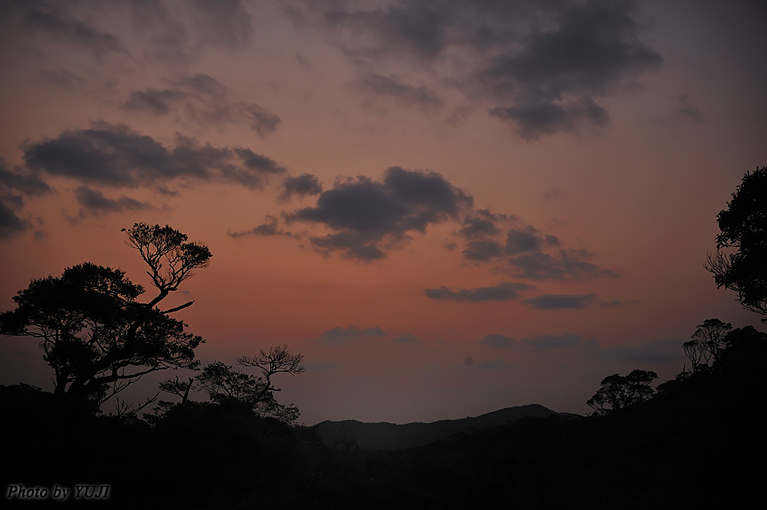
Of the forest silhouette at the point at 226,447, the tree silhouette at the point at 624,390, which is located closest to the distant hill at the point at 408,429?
the tree silhouette at the point at 624,390

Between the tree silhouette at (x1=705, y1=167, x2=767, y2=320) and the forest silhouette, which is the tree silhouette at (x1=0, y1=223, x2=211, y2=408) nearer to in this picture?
the forest silhouette

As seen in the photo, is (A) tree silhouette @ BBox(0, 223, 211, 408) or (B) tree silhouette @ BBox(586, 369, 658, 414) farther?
(B) tree silhouette @ BBox(586, 369, 658, 414)

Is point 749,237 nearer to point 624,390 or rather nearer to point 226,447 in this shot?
point 226,447

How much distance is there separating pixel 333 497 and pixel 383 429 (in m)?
129

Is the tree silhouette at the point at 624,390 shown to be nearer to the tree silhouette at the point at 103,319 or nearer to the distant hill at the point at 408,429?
the distant hill at the point at 408,429

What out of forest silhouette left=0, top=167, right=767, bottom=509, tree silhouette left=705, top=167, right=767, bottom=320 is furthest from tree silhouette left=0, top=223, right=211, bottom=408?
tree silhouette left=705, top=167, right=767, bottom=320

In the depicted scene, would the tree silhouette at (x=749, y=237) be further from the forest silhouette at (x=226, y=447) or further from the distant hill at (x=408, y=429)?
the distant hill at (x=408, y=429)

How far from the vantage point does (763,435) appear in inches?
740

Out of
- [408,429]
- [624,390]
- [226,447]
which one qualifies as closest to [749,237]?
[226,447]

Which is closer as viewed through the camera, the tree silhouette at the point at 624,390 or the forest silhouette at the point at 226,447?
the forest silhouette at the point at 226,447

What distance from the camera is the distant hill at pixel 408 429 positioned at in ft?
383

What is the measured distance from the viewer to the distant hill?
117 m

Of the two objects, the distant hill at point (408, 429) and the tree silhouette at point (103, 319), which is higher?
the tree silhouette at point (103, 319)

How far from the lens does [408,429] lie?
459ft
